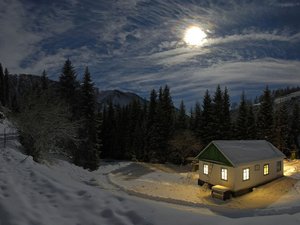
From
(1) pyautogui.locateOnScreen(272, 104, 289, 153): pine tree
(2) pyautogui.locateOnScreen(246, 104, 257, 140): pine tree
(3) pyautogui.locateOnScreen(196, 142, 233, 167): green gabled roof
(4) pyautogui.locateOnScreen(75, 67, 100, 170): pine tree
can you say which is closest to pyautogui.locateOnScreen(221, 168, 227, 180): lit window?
(3) pyautogui.locateOnScreen(196, 142, 233, 167): green gabled roof

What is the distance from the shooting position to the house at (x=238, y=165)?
2683 centimetres

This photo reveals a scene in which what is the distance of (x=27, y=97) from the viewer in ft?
77.2

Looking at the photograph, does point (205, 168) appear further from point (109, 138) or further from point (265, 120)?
point (109, 138)

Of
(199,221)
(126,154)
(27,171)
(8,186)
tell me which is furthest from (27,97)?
(126,154)

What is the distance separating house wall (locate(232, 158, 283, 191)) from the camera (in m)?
26.7

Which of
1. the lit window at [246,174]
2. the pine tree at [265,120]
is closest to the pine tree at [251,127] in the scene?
the pine tree at [265,120]

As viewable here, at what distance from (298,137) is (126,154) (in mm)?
37546

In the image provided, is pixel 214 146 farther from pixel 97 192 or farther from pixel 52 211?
pixel 52 211

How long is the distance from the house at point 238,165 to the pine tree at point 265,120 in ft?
56.4

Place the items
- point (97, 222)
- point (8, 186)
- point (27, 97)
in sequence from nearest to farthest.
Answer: point (97, 222) < point (8, 186) < point (27, 97)

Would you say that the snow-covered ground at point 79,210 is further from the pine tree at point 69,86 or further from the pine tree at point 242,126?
the pine tree at point 242,126

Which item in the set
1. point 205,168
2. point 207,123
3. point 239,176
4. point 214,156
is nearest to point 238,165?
point 239,176

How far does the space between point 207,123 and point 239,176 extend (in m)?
22.1

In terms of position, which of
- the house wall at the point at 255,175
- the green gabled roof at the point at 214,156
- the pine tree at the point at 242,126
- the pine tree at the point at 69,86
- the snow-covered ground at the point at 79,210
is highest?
the pine tree at the point at 69,86
